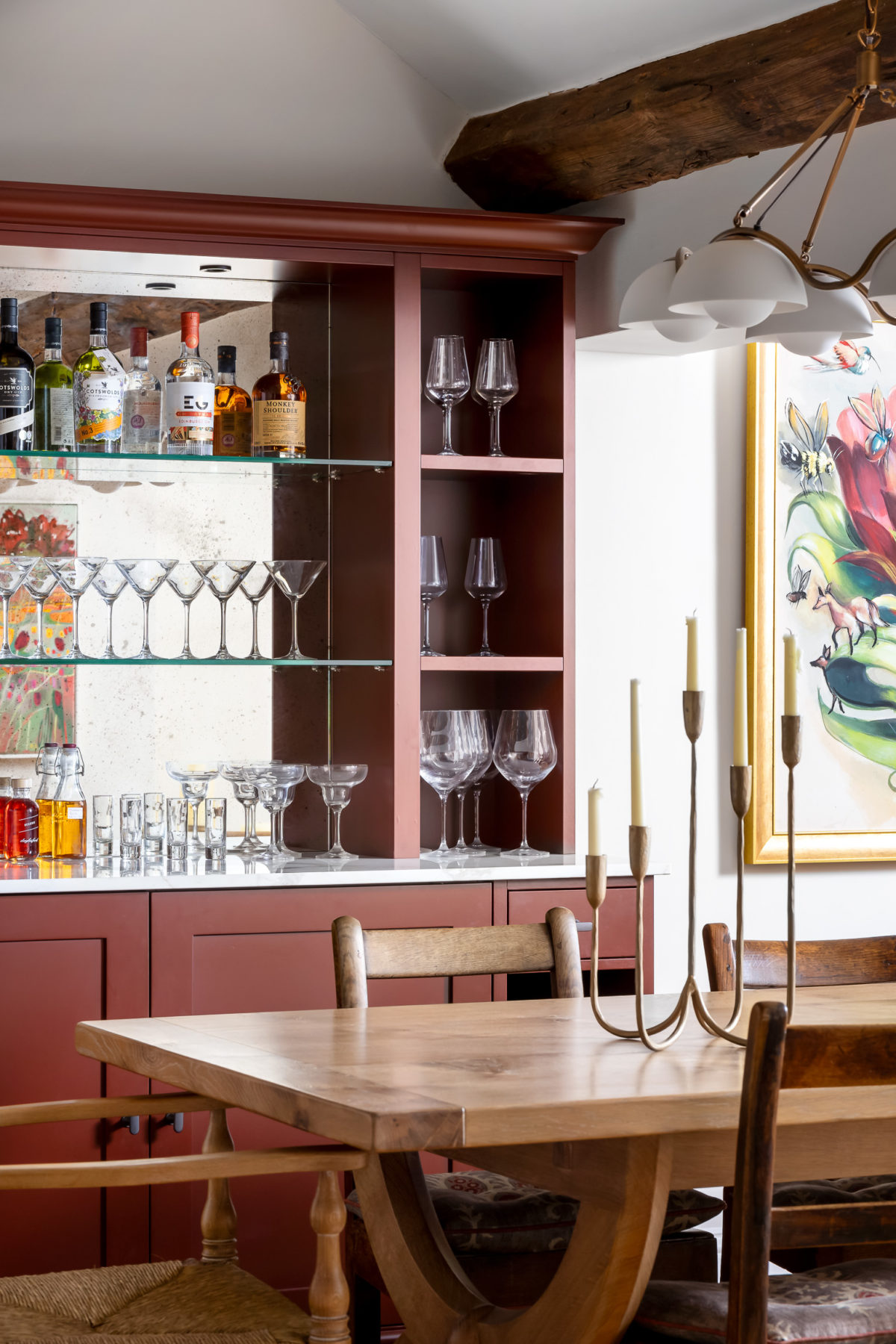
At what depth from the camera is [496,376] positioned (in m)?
3.55

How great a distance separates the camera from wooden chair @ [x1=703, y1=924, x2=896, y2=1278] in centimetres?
252

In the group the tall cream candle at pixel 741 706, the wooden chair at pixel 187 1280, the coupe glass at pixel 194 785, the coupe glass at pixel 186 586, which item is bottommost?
the wooden chair at pixel 187 1280

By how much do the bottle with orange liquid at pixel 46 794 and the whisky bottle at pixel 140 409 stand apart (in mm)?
691

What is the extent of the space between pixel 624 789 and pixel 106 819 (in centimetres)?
125

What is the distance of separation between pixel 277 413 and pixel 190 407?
0.65 feet

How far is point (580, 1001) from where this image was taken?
2311mm

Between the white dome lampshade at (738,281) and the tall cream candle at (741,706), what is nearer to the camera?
the tall cream candle at (741,706)

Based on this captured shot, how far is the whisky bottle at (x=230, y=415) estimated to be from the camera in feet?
11.5

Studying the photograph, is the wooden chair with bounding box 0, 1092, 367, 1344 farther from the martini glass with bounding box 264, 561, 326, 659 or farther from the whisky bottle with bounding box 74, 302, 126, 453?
the whisky bottle with bounding box 74, 302, 126, 453

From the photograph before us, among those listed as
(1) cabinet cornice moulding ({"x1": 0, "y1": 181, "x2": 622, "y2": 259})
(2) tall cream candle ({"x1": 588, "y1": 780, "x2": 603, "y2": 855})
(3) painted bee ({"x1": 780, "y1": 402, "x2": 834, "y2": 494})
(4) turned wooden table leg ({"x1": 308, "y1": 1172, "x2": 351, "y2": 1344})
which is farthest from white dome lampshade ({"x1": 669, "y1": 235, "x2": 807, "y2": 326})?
(3) painted bee ({"x1": 780, "y1": 402, "x2": 834, "y2": 494})

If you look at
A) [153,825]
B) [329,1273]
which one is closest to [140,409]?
[153,825]

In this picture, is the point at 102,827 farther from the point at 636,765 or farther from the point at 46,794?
the point at 636,765

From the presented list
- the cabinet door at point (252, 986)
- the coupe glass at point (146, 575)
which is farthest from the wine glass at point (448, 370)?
the cabinet door at point (252, 986)

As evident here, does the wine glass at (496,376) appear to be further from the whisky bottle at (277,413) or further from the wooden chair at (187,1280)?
the wooden chair at (187,1280)
